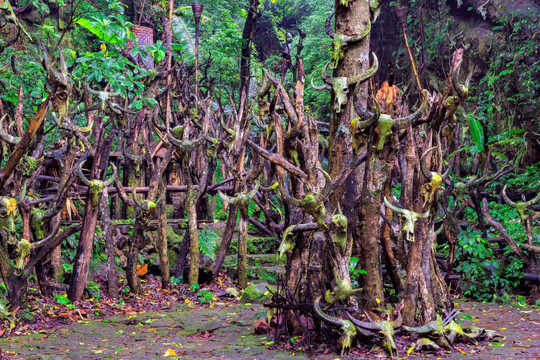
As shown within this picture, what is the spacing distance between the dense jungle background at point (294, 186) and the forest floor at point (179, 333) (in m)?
0.14

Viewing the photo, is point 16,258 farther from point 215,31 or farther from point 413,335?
point 215,31

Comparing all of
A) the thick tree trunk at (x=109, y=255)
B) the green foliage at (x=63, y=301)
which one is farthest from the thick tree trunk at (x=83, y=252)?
the thick tree trunk at (x=109, y=255)

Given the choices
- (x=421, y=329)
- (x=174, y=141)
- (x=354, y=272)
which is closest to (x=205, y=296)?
(x=174, y=141)

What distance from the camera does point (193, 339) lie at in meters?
6.11

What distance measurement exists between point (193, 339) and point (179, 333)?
42 cm

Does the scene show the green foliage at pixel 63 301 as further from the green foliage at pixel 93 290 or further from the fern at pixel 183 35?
the fern at pixel 183 35

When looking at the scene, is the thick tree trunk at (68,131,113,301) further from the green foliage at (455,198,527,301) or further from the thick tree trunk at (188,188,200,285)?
the green foliage at (455,198,527,301)

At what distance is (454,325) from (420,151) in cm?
191

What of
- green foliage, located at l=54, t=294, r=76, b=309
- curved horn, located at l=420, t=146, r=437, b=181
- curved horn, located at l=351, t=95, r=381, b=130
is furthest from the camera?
green foliage, located at l=54, t=294, r=76, b=309

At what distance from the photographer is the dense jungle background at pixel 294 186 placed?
5.23 metres

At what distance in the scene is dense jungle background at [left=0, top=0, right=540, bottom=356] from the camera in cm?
523

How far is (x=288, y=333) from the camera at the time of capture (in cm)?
547

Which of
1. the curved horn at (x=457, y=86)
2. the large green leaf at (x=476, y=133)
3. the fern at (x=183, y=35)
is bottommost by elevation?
the curved horn at (x=457, y=86)

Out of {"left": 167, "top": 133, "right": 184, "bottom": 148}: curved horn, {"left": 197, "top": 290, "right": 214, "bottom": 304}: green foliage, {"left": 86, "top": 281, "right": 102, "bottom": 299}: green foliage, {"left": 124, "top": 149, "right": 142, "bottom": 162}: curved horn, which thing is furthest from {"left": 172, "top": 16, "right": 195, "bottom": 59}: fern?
{"left": 86, "top": 281, "right": 102, "bottom": 299}: green foliage
